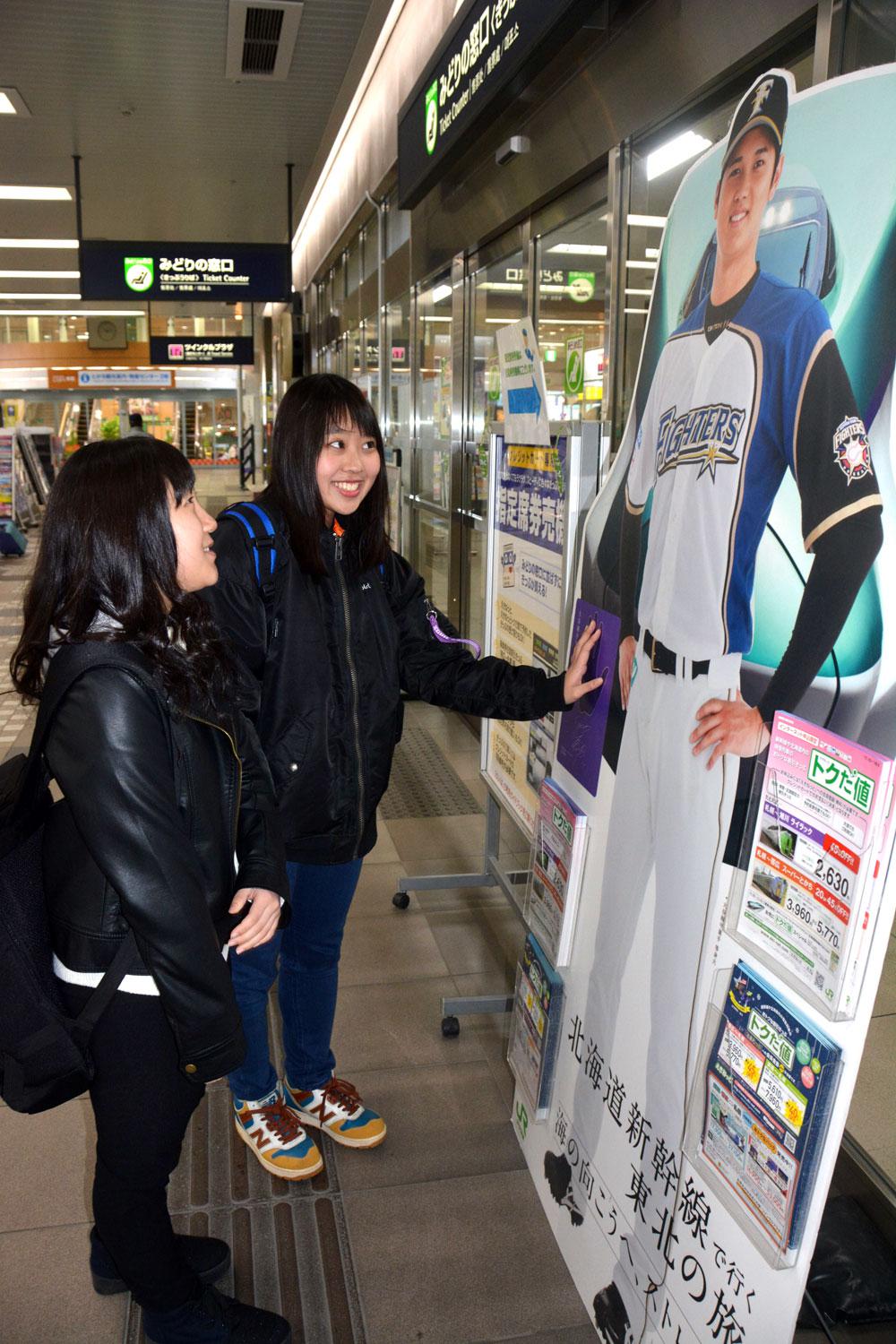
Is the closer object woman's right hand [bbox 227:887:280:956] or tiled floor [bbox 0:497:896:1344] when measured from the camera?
woman's right hand [bbox 227:887:280:956]

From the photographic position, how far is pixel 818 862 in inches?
45.3

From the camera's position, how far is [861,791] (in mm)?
1081

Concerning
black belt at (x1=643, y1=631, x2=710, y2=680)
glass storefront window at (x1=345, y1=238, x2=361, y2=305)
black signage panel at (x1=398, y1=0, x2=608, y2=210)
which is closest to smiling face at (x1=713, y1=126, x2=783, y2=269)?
black belt at (x1=643, y1=631, x2=710, y2=680)

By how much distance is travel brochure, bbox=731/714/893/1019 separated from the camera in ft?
3.51

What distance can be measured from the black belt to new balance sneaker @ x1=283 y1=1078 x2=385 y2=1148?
4.53ft

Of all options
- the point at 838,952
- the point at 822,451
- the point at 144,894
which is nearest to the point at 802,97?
the point at 822,451

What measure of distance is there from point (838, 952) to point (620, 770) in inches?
26.4

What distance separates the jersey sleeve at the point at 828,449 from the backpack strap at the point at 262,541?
1.04 metres

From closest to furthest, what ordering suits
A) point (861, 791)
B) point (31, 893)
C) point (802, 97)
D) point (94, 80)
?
point (861, 791) → point (802, 97) → point (31, 893) → point (94, 80)

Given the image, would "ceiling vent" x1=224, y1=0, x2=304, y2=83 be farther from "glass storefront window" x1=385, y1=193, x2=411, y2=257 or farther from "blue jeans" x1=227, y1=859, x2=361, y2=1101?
"blue jeans" x1=227, y1=859, x2=361, y2=1101

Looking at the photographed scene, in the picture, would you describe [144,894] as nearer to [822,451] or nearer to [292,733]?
[292,733]

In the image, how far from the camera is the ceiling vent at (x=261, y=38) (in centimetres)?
535

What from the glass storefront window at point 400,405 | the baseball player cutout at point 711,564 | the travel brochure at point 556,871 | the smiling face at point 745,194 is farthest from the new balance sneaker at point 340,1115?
the glass storefront window at point 400,405

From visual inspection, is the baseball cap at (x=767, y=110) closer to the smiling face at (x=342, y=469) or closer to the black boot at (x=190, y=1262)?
the smiling face at (x=342, y=469)
